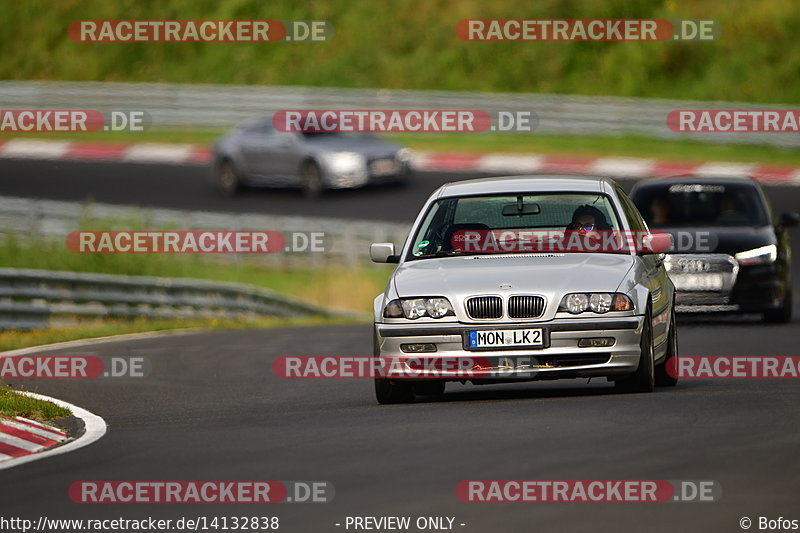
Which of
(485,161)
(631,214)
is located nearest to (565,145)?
(485,161)

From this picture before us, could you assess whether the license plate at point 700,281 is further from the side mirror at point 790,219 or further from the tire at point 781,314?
the side mirror at point 790,219

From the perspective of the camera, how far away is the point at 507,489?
797cm

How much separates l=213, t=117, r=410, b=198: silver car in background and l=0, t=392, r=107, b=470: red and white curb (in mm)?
21906

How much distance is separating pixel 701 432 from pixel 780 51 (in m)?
33.9

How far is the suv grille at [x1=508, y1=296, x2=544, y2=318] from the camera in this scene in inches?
437

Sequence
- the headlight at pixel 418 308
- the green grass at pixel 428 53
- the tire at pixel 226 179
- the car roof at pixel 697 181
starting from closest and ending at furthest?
the headlight at pixel 418 308
the car roof at pixel 697 181
the tire at pixel 226 179
the green grass at pixel 428 53

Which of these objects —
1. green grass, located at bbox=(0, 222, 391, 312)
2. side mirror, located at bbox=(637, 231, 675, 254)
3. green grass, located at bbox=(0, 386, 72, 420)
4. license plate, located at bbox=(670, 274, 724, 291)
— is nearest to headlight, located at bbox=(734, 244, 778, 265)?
license plate, located at bbox=(670, 274, 724, 291)

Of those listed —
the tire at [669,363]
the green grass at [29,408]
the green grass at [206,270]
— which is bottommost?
the green grass at [29,408]

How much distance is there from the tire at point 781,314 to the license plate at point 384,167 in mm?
15343

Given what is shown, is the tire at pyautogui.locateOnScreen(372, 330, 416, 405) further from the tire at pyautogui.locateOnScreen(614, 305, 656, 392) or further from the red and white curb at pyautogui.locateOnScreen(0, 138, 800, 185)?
the red and white curb at pyautogui.locateOnScreen(0, 138, 800, 185)

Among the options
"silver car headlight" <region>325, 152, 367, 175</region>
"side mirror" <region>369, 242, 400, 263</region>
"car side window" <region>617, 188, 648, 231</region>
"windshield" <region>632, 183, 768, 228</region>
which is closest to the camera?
"side mirror" <region>369, 242, 400, 263</region>

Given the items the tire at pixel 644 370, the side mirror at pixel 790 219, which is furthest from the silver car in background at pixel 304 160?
the tire at pixel 644 370

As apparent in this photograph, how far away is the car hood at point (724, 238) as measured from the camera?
18.3 metres

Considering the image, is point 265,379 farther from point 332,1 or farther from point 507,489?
point 332,1
